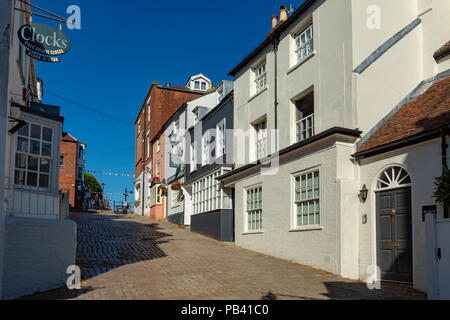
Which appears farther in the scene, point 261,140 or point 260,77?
point 260,77

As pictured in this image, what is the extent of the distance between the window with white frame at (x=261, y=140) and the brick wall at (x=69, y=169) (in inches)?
1505

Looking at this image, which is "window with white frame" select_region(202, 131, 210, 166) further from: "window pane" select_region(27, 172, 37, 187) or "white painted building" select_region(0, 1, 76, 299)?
"window pane" select_region(27, 172, 37, 187)

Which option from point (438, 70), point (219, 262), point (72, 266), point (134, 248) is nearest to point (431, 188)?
point (438, 70)

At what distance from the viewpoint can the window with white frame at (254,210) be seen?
16500mm

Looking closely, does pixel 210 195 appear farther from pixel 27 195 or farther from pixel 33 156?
pixel 27 195

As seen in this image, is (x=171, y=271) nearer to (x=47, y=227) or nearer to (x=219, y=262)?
(x=219, y=262)

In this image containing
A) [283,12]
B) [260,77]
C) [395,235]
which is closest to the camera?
[395,235]

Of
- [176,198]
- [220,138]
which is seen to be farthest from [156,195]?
[220,138]

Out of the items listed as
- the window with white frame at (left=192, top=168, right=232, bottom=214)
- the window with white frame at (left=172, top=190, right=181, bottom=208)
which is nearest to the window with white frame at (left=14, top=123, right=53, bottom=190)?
the window with white frame at (left=192, top=168, right=232, bottom=214)

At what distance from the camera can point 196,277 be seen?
1116cm

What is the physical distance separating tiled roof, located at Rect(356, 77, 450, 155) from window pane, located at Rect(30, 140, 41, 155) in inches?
313

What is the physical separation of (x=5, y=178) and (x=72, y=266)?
2486mm

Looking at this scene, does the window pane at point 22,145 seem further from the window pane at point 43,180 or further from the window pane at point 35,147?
the window pane at point 43,180

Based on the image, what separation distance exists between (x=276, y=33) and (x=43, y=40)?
8.76m
